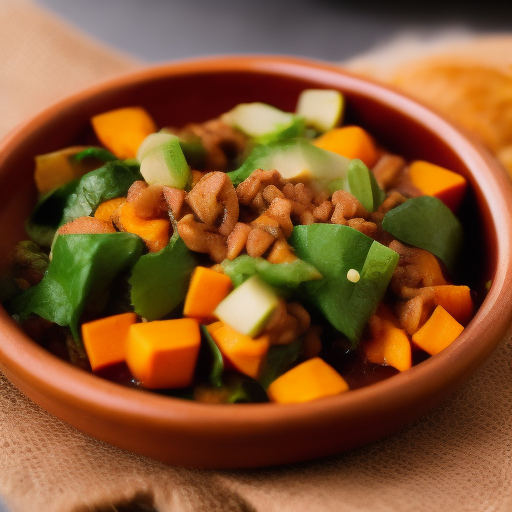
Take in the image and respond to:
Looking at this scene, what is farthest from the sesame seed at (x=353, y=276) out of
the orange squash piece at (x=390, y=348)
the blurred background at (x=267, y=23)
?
the blurred background at (x=267, y=23)

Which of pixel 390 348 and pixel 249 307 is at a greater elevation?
pixel 249 307

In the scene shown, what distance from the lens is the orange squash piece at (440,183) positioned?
7.81ft

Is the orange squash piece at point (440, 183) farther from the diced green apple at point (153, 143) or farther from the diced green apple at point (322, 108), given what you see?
the diced green apple at point (153, 143)

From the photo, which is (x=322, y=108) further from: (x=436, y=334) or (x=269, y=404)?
(x=269, y=404)

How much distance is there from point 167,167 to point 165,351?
647 millimetres

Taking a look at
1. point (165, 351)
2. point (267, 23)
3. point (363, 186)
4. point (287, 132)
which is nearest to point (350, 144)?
point (287, 132)

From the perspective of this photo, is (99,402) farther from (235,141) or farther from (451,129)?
(451,129)

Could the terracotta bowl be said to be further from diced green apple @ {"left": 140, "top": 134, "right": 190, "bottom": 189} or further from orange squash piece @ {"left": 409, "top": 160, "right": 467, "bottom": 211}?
diced green apple @ {"left": 140, "top": 134, "right": 190, "bottom": 189}

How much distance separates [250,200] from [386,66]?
1.78 meters

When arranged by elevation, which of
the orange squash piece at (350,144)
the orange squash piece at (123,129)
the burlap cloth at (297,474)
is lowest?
the burlap cloth at (297,474)

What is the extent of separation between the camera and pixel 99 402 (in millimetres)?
1632

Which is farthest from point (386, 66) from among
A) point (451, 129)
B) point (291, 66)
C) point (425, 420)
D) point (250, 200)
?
point (425, 420)

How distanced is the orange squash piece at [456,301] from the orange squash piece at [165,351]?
0.76 metres

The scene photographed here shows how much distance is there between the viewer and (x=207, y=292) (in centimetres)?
184
